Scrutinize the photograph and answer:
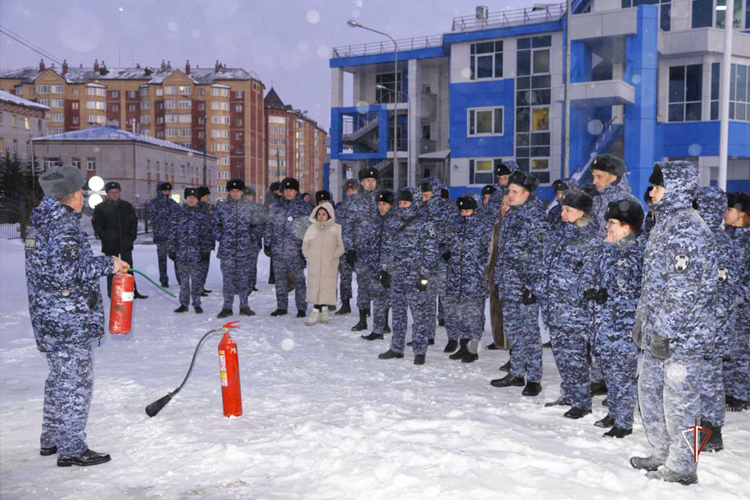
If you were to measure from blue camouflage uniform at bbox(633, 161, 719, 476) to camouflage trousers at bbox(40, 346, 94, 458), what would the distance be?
393 cm

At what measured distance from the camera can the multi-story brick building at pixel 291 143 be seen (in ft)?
372

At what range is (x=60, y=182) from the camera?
442cm

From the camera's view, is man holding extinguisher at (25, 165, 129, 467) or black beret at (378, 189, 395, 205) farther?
black beret at (378, 189, 395, 205)

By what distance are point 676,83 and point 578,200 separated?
2424 cm

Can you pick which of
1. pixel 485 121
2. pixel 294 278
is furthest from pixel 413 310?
pixel 485 121

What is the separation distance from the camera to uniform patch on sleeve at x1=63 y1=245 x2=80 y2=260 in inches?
171

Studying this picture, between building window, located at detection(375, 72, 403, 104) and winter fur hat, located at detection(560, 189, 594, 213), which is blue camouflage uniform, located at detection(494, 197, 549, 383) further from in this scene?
building window, located at detection(375, 72, 403, 104)

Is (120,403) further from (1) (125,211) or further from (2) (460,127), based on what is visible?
(2) (460,127)

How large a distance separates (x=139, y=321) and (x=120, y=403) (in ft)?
14.4

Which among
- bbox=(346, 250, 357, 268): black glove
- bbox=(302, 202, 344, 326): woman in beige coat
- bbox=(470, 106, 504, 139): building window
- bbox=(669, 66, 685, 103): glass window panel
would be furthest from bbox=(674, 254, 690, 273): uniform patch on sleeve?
bbox=(470, 106, 504, 139): building window

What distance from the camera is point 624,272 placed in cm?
480

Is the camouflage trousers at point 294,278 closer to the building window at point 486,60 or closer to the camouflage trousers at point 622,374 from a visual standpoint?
the camouflage trousers at point 622,374

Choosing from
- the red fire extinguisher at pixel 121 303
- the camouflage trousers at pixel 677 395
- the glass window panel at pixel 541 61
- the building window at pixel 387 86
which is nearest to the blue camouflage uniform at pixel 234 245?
the red fire extinguisher at pixel 121 303

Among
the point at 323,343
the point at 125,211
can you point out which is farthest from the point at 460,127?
the point at 323,343
